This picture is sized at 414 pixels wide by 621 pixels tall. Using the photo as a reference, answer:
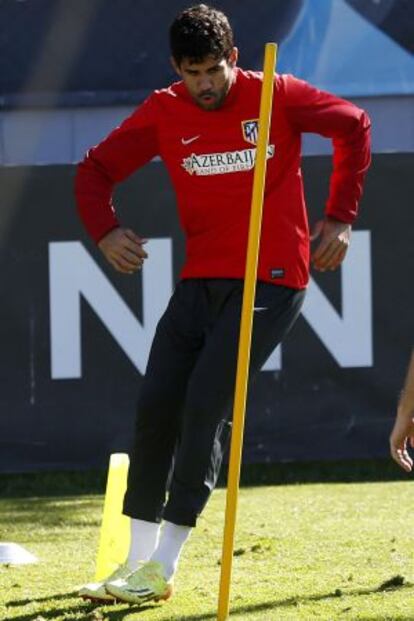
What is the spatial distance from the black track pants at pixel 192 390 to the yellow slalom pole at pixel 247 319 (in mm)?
336

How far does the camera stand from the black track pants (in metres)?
4.90

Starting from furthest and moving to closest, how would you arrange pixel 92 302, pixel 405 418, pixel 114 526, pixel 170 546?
pixel 92 302 → pixel 114 526 → pixel 170 546 → pixel 405 418

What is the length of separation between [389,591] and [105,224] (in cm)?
153

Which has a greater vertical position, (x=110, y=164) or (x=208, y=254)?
(x=110, y=164)

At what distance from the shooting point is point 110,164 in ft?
17.2

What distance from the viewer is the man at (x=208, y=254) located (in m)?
4.91

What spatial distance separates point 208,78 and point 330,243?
662mm

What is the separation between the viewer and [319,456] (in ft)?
28.8

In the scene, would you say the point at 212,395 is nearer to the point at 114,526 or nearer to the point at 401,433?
the point at 114,526

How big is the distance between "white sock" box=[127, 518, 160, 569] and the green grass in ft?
0.60

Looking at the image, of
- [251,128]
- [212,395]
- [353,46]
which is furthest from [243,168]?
[353,46]

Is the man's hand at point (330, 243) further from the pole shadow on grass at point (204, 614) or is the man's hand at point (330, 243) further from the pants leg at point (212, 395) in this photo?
the pole shadow on grass at point (204, 614)

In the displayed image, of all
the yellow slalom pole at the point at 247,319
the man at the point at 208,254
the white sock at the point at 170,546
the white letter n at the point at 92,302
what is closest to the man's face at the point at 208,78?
the man at the point at 208,254

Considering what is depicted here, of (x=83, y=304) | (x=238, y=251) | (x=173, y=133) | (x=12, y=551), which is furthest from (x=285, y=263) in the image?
(x=83, y=304)
